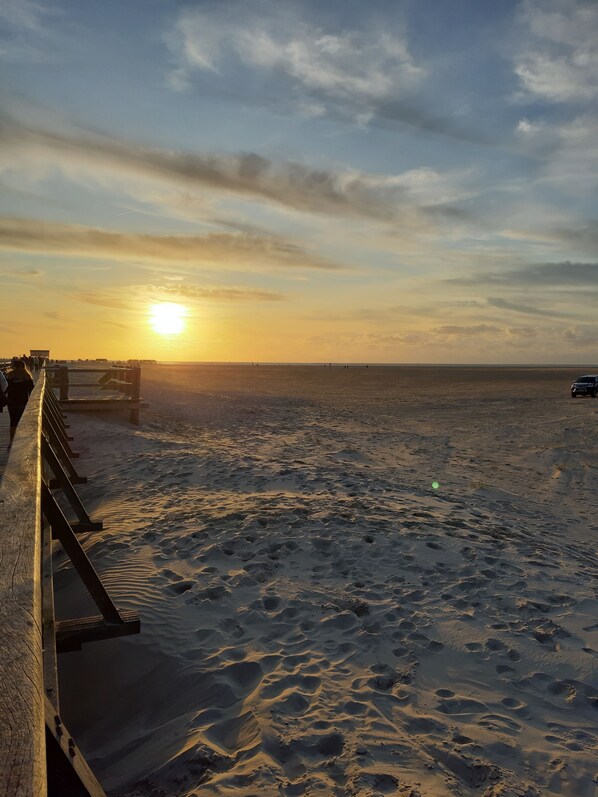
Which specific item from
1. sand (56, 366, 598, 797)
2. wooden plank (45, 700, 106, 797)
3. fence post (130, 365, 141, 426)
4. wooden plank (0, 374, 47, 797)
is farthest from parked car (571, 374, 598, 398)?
wooden plank (45, 700, 106, 797)

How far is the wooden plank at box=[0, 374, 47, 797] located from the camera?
4.10 feet

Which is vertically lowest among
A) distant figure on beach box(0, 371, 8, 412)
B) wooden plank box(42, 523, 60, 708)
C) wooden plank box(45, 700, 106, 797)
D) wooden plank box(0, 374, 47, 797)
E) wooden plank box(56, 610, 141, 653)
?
wooden plank box(56, 610, 141, 653)

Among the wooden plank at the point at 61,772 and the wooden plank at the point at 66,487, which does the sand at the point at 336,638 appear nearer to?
the wooden plank at the point at 66,487

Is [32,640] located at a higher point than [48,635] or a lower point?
higher

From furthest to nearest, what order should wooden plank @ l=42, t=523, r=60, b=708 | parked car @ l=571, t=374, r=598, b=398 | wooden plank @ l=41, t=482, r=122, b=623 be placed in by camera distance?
parked car @ l=571, t=374, r=598, b=398, wooden plank @ l=41, t=482, r=122, b=623, wooden plank @ l=42, t=523, r=60, b=708

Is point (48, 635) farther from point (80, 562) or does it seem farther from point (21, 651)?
point (21, 651)

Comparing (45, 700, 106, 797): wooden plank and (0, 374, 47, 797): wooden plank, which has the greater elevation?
(0, 374, 47, 797): wooden plank

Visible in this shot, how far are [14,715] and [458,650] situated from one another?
413 centimetres

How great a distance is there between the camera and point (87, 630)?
405 centimetres

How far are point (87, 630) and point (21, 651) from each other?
2646 millimetres

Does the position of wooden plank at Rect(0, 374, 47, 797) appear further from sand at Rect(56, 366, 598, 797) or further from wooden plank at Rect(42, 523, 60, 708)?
sand at Rect(56, 366, 598, 797)

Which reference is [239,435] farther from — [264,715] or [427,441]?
[264,715]

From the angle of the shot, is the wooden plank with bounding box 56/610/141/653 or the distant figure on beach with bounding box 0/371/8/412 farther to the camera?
the distant figure on beach with bounding box 0/371/8/412

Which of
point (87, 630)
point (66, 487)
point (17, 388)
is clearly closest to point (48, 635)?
point (87, 630)
